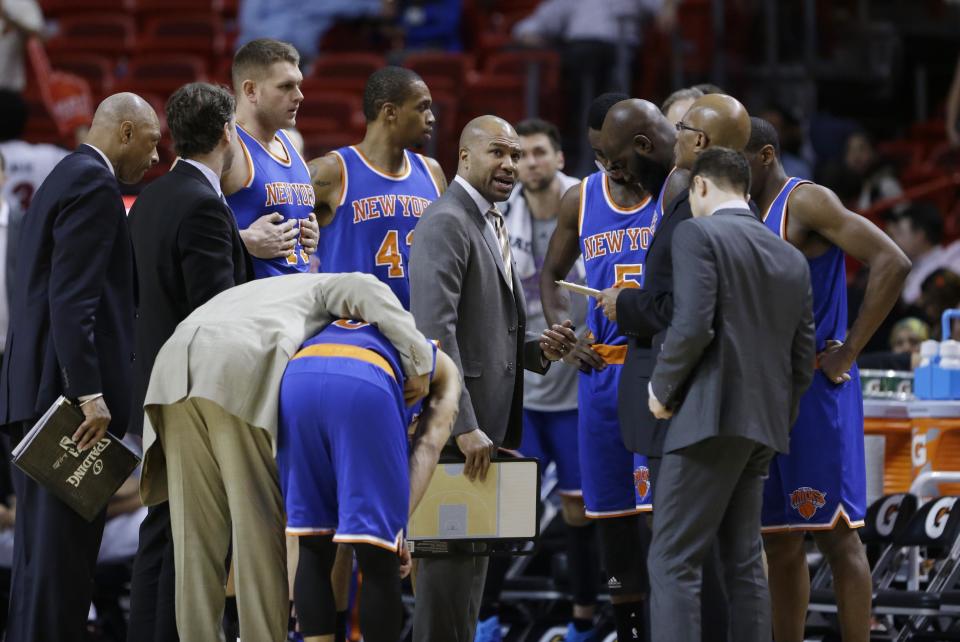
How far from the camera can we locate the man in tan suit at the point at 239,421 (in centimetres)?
409

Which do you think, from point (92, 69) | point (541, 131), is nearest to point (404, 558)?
point (541, 131)

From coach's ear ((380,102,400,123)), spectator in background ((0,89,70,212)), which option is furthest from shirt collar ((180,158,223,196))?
spectator in background ((0,89,70,212))

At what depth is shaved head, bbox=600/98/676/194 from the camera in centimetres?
525

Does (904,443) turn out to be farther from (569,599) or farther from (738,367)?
(738,367)

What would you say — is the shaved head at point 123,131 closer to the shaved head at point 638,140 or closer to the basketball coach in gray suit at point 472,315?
the basketball coach in gray suit at point 472,315

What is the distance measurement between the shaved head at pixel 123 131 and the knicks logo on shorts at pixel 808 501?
2406mm

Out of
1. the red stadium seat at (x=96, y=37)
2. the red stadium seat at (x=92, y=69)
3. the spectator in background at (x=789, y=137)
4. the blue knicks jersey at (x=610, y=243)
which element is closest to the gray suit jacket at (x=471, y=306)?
the blue knicks jersey at (x=610, y=243)

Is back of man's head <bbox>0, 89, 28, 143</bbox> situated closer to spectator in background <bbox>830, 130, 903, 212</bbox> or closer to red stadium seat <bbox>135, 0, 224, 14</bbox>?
red stadium seat <bbox>135, 0, 224, 14</bbox>

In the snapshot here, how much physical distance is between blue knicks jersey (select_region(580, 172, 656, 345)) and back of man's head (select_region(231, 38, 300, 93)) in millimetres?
1230

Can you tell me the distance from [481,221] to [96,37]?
28.7 feet

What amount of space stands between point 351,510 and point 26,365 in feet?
4.73

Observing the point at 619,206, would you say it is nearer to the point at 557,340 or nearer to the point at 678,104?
the point at 557,340

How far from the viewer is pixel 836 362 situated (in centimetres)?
511

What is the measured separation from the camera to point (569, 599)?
270 inches
